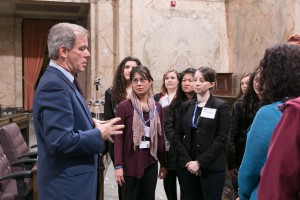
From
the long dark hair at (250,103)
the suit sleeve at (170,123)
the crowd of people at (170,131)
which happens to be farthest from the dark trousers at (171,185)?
the long dark hair at (250,103)

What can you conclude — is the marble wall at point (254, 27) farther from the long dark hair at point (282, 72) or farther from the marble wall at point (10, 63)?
the marble wall at point (10, 63)

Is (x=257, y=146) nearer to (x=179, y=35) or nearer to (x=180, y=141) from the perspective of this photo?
(x=180, y=141)

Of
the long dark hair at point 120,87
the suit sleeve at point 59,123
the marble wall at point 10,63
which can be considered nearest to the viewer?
the suit sleeve at point 59,123

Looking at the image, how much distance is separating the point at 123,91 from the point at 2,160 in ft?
3.98

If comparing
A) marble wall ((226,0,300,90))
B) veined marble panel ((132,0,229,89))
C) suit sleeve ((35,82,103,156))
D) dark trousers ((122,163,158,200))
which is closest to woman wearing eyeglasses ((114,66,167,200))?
dark trousers ((122,163,158,200))

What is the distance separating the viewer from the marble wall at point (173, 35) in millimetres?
7781

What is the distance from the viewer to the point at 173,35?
7980 millimetres

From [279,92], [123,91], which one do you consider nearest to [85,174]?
[279,92]

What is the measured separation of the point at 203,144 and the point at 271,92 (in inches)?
58.8

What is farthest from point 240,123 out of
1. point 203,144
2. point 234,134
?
point 203,144

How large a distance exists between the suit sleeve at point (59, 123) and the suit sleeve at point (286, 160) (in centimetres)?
92

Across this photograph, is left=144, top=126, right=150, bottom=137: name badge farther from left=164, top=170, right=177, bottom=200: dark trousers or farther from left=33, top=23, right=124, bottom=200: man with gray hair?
left=33, top=23, right=124, bottom=200: man with gray hair

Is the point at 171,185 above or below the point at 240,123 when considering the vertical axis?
below

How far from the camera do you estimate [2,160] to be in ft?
10.0
